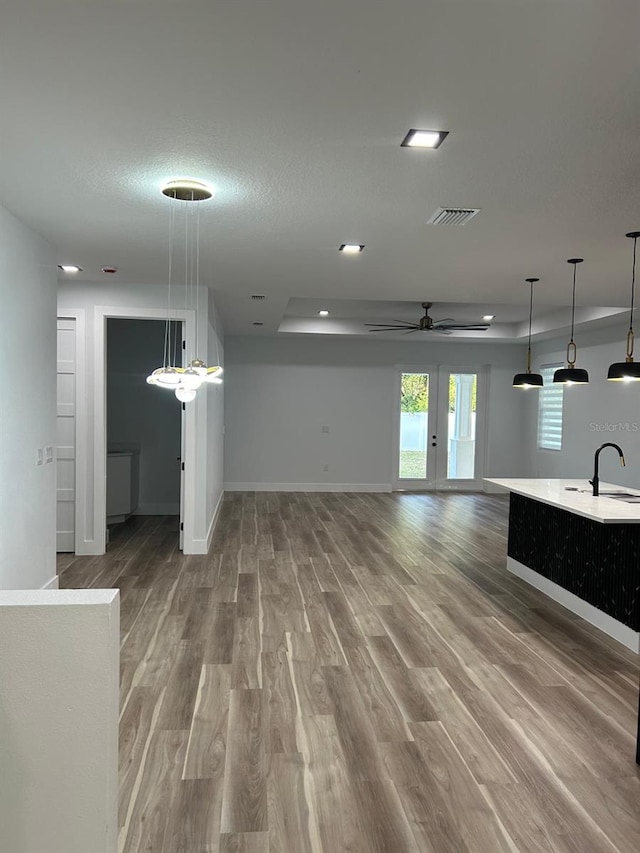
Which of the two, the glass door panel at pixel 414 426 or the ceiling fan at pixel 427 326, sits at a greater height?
the ceiling fan at pixel 427 326

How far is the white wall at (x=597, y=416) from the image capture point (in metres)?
7.55

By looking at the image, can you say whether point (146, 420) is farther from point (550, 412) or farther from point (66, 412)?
point (550, 412)

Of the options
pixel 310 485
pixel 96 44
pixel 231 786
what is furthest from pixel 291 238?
pixel 310 485

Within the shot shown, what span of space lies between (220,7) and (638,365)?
3.50 m

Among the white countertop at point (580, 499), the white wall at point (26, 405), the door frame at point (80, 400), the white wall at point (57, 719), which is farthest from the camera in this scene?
the door frame at point (80, 400)

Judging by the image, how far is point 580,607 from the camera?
4355 mm

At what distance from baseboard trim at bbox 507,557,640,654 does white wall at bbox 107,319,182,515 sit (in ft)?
15.8

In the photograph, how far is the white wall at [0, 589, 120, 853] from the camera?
66.1 inches

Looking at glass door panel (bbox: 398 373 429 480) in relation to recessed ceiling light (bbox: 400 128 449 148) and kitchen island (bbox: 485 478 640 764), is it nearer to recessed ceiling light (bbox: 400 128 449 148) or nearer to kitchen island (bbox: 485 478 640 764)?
kitchen island (bbox: 485 478 640 764)

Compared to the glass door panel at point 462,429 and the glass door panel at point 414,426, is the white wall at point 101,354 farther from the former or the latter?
the glass door panel at point 462,429

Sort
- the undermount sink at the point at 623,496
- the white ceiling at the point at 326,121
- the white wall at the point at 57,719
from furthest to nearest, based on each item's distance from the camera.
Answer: the undermount sink at the point at 623,496 < the white ceiling at the point at 326,121 < the white wall at the point at 57,719

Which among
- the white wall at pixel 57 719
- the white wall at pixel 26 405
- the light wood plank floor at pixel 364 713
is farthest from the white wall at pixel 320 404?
the white wall at pixel 57 719

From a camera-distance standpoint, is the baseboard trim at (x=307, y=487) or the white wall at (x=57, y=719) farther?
the baseboard trim at (x=307, y=487)

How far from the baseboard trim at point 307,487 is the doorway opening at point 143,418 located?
206cm
